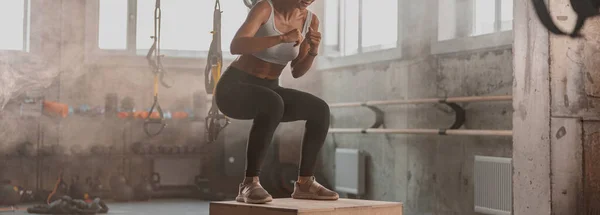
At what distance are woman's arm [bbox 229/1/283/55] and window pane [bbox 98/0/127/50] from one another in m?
4.99

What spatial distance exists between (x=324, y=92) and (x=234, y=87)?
14.5 ft

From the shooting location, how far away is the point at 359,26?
6.58m

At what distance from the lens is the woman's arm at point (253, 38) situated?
8.13ft

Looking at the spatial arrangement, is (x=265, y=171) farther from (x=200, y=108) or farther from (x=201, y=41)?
(x=201, y=41)

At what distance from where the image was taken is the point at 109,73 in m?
7.30

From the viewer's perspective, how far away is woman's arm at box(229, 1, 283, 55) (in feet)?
8.13

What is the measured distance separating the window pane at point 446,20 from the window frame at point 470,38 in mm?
21

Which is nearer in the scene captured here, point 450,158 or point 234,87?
point 234,87

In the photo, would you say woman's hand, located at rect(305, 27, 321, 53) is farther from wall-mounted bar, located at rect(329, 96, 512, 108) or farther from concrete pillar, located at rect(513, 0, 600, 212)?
wall-mounted bar, located at rect(329, 96, 512, 108)

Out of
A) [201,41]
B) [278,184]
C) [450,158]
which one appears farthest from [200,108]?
[450,158]

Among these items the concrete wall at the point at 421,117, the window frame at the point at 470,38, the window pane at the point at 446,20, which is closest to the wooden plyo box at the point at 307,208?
the concrete wall at the point at 421,117

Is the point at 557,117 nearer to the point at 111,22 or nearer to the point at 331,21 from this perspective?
the point at 331,21

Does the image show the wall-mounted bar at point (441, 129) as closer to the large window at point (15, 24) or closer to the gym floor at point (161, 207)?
the gym floor at point (161, 207)

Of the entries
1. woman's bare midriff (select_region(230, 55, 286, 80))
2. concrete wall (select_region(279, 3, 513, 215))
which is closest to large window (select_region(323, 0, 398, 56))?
concrete wall (select_region(279, 3, 513, 215))
